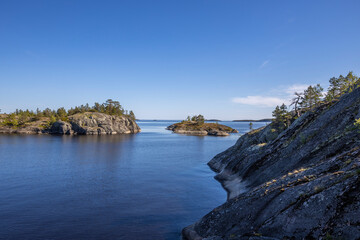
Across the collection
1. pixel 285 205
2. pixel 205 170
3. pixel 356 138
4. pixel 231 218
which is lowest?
pixel 205 170

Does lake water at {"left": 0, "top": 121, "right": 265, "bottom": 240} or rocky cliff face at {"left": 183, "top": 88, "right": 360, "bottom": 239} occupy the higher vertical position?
rocky cliff face at {"left": 183, "top": 88, "right": 360, "bottom": 239}

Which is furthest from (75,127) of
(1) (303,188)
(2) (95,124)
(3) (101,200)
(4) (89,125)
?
(1) (303,188)

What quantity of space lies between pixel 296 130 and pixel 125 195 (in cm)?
2903

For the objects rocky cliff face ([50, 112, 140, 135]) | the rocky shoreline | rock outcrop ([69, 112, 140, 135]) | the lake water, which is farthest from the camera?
rock outcrop ([69, 112, 140, 135])

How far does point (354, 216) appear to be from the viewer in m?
9.42

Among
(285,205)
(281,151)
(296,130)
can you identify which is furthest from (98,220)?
(296,130)

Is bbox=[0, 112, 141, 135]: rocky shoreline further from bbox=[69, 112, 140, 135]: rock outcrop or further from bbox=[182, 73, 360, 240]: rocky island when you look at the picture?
bbox=[182, 73, 360, 240]: rocky island

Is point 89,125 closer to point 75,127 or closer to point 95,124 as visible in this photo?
point 95,124

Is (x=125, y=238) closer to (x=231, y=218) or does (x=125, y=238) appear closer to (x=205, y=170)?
(x=231, y=218)

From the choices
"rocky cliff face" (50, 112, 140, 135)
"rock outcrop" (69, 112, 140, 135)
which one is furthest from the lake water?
"rock outcrop" (69, 112, 140, 135)

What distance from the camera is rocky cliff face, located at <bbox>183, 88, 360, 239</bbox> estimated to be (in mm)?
10555

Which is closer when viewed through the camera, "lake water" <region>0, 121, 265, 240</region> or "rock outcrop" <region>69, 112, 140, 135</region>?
"lake water" <region>0, 121, 265, 240</region>

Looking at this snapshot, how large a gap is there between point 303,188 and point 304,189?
0.18 m

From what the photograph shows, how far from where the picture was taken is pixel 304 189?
13844 millimetres
